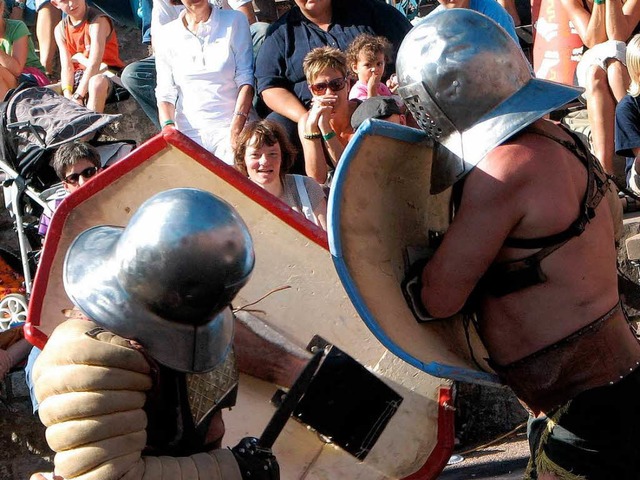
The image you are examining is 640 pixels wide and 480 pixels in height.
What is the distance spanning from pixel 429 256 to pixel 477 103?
510 millimetres

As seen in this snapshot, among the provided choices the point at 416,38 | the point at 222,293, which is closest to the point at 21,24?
the point at 416,38

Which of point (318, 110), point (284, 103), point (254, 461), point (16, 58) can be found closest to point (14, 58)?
point (16, 58)

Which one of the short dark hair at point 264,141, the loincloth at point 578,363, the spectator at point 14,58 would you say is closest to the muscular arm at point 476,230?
the loincloth at point 578,363

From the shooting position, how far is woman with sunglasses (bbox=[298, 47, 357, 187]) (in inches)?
208

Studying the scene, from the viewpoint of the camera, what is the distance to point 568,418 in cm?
303

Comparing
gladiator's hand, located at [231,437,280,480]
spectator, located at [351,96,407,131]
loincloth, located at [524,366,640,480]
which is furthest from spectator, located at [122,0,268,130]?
gladiator's hand, located at [231,437,280,480]

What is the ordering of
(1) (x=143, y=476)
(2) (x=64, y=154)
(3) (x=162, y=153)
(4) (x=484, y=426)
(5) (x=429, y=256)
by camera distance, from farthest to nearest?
(2) (x=64, y=154) < (4) (x=484, y=426) < (3) (x=162, y=153) < (5) (x=429, y=256) < (1) (x=143, y=476)

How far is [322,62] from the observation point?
541 centimetres

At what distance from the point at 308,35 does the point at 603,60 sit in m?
1.65

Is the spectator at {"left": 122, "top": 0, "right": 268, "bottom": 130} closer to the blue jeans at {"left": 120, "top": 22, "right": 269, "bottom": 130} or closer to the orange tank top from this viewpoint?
the blue jeans at {"left": 120, "top": 22, "right": 269, "bottom": 130}

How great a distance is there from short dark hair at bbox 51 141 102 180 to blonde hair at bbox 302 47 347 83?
1.23m

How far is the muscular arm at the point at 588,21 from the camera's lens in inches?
242

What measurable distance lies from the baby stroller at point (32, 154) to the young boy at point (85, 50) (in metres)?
0.59

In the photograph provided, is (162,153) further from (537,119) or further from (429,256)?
(537,119)
